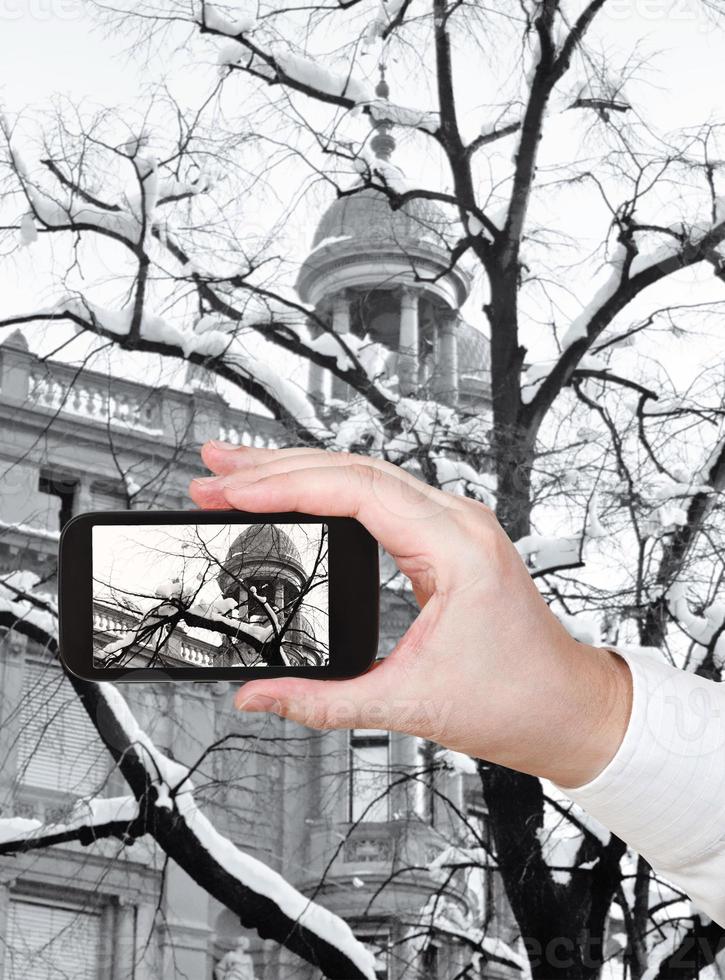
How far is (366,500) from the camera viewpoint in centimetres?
116

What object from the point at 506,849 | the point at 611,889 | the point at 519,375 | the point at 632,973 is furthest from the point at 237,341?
the point at 632,973

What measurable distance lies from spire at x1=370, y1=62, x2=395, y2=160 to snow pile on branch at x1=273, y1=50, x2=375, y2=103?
0.37ft

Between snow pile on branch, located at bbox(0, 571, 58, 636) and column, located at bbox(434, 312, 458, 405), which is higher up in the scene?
column, located at bbox(434, 312, 458, 405)

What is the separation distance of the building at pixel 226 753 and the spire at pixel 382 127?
3cm

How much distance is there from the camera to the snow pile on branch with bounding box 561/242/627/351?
20.3 feet

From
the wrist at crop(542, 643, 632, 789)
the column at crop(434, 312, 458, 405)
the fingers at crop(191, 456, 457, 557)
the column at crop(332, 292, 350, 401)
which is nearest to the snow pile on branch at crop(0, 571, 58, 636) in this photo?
the column at crop(434, 312, 458, 405)

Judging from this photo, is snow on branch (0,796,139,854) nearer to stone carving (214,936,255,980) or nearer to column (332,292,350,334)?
column (332,292,350,334)

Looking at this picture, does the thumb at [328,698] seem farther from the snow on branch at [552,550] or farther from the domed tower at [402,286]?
the domed tower at [402,286]

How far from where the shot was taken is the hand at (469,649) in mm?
1138

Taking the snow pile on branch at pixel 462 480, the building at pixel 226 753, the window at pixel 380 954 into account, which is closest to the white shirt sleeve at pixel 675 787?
the snow pile on branch at pixel 462 480

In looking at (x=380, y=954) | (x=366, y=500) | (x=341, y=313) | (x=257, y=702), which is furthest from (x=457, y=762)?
(x=380, y=954)

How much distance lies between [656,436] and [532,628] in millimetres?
5129

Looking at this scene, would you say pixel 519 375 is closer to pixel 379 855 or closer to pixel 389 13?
pixel 389 13

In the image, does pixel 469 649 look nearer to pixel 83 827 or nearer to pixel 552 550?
pixel 552 550
